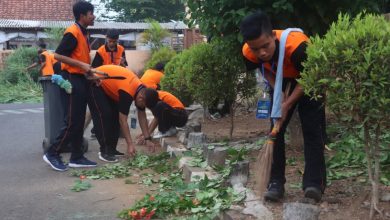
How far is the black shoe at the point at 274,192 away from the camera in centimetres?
448

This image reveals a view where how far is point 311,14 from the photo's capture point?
20.0 ft

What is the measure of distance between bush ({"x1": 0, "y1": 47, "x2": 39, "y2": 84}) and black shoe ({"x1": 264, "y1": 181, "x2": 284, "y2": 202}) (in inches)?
770

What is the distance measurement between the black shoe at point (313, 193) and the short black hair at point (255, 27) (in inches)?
49.3

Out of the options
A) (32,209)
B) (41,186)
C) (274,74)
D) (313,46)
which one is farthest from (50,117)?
(313,46)

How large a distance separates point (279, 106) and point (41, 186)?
315 centimetres

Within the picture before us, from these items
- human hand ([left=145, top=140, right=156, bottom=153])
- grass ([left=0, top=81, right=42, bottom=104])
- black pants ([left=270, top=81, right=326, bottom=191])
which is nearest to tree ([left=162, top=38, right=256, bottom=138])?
human hand ([left=145, top=140, right=156, bottom=153])

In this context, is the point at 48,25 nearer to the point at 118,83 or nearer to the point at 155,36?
the point at 155,36

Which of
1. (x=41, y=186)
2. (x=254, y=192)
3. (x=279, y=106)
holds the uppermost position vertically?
(x=279, y=106)

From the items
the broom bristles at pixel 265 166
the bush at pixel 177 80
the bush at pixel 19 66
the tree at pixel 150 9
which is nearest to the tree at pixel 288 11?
the broom bristles at pixel 265 166

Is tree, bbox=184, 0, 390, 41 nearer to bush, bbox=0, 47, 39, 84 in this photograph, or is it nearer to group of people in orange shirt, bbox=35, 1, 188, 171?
group of people in orange shirt, bbox=35, 1, 188, 171

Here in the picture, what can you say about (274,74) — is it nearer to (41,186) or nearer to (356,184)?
(356,184)

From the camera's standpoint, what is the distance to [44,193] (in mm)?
5805

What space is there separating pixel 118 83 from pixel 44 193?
1.95 metres

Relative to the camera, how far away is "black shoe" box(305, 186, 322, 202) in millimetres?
4270
